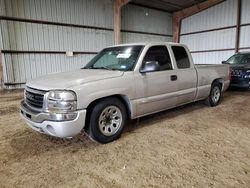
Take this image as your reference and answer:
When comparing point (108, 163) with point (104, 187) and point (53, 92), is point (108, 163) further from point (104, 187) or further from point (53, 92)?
point (53, 92)

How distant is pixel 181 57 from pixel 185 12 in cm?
1189

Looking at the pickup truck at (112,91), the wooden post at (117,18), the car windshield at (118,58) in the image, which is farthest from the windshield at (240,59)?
the car windshield at (118,58)

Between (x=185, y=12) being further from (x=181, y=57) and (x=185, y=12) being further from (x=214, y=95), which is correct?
(x=181, y=57)

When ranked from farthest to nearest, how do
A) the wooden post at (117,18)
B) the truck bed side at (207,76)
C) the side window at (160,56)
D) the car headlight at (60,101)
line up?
→ the wooden post at (117,18) → the truck bed side at (207,76) → the side window at (160,56) → the car headlight at (60,101)

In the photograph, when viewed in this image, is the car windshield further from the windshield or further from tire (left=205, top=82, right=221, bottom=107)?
the windshield

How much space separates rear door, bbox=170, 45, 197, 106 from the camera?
4.33m

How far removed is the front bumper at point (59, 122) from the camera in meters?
2.80

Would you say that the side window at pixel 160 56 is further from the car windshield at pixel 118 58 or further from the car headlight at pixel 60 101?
the car headlight at pixel 60 101

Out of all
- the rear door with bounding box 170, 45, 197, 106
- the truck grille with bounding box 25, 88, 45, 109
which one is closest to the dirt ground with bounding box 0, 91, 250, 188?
the rear door with bounding box 170, 45, 197, 106

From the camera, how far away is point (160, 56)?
4.08 m

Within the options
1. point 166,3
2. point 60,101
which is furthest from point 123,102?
point 166,3

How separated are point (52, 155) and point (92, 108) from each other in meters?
0.87

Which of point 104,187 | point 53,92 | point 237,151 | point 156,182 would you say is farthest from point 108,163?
point 237,151

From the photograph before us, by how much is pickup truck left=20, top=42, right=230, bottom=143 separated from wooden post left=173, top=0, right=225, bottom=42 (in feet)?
34.1
